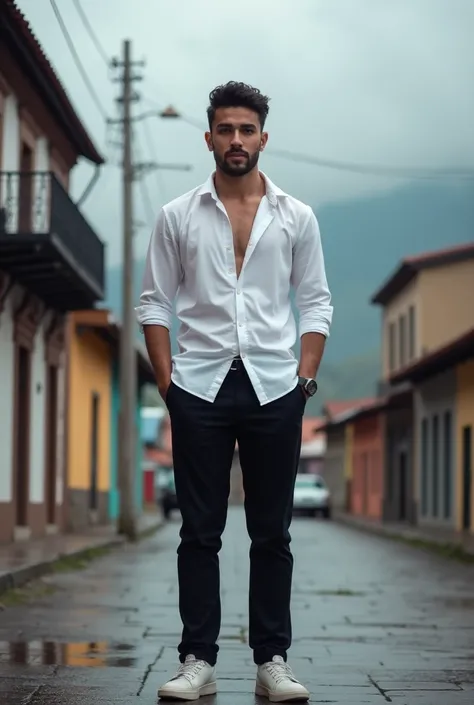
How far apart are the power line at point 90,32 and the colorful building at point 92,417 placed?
4592mm

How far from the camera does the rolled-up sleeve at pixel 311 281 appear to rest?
19.1 ft

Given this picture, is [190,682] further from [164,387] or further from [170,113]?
[170,113]

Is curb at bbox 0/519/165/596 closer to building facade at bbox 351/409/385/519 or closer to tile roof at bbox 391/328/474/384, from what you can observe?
tile roof at bbox 391/328/474/384

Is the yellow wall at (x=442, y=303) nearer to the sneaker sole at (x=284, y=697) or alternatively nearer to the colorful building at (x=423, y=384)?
the colorful building at (x=423, y=384)

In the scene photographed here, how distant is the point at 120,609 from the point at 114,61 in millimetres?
19859

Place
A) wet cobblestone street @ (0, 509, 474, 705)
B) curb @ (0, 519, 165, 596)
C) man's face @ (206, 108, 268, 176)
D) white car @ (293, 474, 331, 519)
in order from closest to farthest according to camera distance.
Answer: man's face @ (206, 108, 268, 176) < wet cobblestone street @ (0, 509, 474, 705) < curb @ (0, 519, 165, 596) < white car @ (293, 474, 331, 519)

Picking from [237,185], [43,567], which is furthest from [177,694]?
[43,567]

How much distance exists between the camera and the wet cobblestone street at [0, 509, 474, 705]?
6008mm

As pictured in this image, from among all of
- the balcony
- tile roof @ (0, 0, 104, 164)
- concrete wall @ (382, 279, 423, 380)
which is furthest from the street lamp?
concrete wall @ (382, 279, 423, 380)

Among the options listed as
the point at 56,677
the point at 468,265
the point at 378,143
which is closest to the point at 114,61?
the point at 468,265

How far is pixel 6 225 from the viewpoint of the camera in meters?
19.1

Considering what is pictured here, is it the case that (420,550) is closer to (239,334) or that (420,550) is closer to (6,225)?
(6,225)

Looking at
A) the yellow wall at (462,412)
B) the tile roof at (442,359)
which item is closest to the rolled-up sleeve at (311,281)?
the tile roof at (442,359)

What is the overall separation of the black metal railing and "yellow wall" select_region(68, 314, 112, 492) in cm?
518
